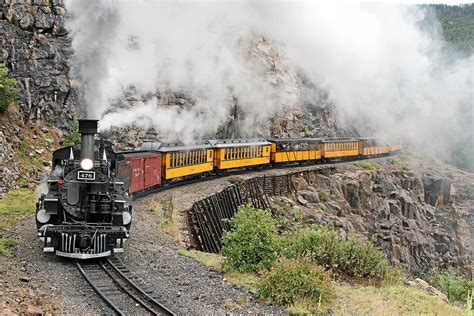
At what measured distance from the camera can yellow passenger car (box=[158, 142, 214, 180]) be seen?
19828 millimetres

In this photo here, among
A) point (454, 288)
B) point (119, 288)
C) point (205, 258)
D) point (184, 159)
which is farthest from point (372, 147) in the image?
point (119, 288)

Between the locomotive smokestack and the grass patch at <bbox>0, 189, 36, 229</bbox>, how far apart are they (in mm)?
4217

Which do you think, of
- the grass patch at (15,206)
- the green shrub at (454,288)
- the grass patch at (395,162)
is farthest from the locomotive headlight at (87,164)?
the grass patch at (395,162)

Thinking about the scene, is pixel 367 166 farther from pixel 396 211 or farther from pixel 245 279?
pixel 245 279

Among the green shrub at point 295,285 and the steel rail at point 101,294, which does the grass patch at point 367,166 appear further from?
the steel rail at point 101,294

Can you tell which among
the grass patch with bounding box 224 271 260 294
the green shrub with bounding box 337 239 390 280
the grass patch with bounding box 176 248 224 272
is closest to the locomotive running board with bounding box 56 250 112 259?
the grass patch with bounding box 176 248 224 272

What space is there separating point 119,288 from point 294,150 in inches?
913

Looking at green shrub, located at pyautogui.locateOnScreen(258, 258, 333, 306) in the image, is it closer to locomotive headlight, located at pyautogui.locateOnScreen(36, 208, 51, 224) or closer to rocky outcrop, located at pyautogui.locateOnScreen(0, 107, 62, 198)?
locomotive headlight, located at pyautogui.locateOnScreen(36, 208, 51, 224)

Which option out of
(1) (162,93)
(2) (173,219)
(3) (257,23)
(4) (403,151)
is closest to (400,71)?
(4) (403,151)

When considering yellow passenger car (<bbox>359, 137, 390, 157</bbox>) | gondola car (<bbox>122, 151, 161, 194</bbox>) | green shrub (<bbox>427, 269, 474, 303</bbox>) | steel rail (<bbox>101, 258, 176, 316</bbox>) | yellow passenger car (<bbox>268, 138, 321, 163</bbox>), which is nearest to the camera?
steel rail (<bbox>101, 258, 176, 316</bbox>)

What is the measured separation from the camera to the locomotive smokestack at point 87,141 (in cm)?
873

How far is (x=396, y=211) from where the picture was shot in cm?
3023

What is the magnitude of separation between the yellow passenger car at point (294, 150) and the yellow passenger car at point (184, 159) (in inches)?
250

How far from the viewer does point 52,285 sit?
26.1ft
